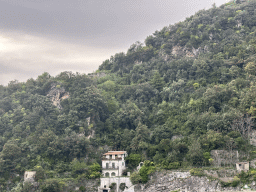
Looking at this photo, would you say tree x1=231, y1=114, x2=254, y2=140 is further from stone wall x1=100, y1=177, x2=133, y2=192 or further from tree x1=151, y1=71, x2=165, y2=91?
tree x1=151, y1=71, x2=165, y2=91

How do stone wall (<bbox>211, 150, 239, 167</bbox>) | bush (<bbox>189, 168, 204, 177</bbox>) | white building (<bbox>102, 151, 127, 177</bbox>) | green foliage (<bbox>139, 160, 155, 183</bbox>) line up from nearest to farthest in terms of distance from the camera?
bush (<bbox>189, 168, 204, 177</bbox>), stone wall (<bbox>211, 150, 239, 167</bbox>), green foliage (<bbox>139, 160, 155, 183</bbox>), white building (<bbox>102, 151, 127, 177</bbox>)

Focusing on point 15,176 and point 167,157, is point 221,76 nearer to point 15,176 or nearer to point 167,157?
point 167,157

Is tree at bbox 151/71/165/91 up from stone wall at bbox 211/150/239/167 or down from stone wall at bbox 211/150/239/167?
up

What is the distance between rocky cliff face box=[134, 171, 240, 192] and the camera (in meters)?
33.5

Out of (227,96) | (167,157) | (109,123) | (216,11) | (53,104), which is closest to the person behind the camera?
(167,157)

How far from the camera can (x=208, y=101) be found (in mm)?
42719

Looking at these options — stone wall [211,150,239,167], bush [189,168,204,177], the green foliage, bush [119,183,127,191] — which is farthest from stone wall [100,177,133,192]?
stone wall [211,150,239,167]

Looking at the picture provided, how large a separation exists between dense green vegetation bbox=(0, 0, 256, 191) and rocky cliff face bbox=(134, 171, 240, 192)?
1.16 meters

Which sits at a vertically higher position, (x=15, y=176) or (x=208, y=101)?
(x=208, y=101)

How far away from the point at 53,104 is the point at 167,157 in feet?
75.6

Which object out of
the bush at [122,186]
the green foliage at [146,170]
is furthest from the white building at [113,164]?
the green foliage at [146,170]

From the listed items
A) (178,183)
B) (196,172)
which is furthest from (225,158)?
(178,183)

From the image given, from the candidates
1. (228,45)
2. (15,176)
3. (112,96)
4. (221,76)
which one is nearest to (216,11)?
(228,45)

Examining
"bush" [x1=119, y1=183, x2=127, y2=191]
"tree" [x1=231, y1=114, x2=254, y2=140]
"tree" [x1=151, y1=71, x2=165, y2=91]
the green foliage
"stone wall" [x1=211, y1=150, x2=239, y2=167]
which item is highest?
"tree" [x1=151, y1=71, x2=165, y2=91]
